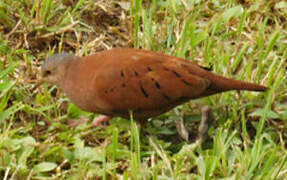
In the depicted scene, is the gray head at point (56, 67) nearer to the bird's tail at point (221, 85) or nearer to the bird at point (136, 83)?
the bird at point (136, 83)

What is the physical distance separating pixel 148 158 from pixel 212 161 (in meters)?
0.42

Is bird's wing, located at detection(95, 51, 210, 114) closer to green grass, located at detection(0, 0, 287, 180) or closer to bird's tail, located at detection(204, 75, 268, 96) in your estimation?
bird's tail, located at detection(204, 75, 268, 96)

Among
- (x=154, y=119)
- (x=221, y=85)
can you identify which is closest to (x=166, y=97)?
(x=221, y=85)

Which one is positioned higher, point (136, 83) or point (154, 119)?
point (136, 83)

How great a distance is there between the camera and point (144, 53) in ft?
12.3

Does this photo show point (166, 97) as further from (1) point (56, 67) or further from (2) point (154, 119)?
(1) point (56, 67)

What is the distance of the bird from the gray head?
0.17ft

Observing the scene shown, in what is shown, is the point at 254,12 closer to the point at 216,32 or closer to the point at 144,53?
the point at 216,32

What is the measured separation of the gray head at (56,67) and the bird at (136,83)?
51 mm

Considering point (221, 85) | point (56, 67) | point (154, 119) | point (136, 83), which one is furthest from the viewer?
point (154, 119)

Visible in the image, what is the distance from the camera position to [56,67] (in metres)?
3.85

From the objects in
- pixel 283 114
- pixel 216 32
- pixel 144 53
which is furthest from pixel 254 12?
pixel 144 53

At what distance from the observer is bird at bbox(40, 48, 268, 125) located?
3.58 metres

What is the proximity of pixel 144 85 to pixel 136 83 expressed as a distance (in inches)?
1.8
